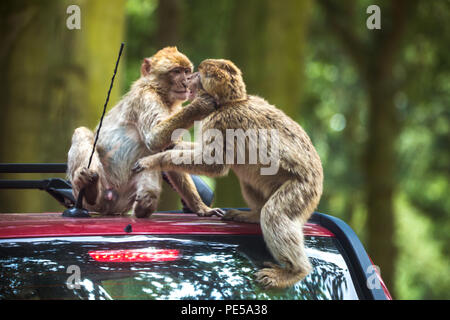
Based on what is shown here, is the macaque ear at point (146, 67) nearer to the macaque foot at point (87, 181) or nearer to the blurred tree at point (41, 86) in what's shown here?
the macaque foot at point (87, 181)

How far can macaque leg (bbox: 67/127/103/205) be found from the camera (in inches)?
155

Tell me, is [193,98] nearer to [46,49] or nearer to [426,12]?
[46,49]

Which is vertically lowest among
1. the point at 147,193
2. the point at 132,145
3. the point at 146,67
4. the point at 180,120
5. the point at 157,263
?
the point at 157,263

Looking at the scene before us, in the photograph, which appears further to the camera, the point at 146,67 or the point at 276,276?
the point at 146,67

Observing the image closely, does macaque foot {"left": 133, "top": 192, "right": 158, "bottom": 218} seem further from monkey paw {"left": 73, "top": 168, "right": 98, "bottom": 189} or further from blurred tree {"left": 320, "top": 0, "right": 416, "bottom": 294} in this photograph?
blurred tree {"left": 320, "top": 0, "right": 416, "bottom": 294}

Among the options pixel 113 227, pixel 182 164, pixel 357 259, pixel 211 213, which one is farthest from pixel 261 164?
pixel 113 227

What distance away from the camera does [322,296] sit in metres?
2.77

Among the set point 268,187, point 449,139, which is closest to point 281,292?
point 268,187

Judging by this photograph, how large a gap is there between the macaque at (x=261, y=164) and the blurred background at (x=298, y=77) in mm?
3073

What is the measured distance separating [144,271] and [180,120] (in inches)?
55.5

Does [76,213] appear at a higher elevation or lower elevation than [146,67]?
lower

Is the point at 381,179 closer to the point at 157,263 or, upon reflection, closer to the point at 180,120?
the point at 180,120

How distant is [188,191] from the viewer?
171 inches

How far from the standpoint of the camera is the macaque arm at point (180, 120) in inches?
150
